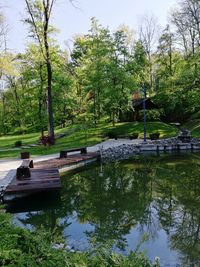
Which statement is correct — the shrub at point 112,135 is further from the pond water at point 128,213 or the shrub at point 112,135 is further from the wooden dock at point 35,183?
the wooden dock at point 35,183

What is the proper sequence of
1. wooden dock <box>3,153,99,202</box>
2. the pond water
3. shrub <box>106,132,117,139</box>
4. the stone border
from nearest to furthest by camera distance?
1. the pond water
2. wooden dock <box>3,153,99,202</box>
3. the stone border
4. shrub <box>106,132,117,139</box>

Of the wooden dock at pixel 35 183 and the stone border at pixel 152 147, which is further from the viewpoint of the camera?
the stone border at pixel 152 147

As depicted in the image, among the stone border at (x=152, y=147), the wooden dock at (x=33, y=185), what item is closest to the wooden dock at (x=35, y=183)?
the wooden dock at (x=33, y=185)

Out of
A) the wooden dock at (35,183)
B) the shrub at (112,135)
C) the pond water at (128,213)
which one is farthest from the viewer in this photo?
the shrub at (112,135)

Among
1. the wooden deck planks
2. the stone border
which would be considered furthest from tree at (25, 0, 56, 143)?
the wooden deck planks

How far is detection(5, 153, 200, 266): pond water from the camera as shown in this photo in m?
6.30

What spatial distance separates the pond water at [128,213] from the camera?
6.30 meters

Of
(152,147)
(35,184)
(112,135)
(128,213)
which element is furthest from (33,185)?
(112,135)

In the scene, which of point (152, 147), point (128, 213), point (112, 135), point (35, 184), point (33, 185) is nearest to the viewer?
point (128, 213)

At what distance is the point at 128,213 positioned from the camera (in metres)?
8.35

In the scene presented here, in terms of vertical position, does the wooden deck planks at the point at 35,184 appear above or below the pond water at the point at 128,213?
above

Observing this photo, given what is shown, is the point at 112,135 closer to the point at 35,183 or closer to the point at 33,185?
the point at 35,183

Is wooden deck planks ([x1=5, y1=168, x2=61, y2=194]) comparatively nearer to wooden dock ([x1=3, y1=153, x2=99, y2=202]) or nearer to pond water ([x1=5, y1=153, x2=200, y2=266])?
wooden dock ([x1=3, y1=153, x2=99, y2=202])

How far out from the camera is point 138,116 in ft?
102
